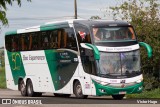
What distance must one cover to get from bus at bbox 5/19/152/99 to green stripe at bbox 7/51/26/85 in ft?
4.20

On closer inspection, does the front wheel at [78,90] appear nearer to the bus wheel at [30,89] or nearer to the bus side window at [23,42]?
the bus wheel at [30,89]

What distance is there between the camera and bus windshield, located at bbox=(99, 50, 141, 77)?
65.0 ft

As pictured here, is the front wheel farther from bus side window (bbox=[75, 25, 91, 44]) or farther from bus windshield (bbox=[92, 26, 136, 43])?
bus windshield (bbox=[92, 26, 136, 43])

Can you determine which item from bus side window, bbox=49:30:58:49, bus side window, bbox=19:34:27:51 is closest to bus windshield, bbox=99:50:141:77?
bus side window, bbox=49:30:58:49

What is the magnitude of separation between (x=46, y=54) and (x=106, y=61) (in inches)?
185

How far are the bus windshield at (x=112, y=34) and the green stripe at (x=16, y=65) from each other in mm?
7435

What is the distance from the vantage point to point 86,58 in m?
20.4

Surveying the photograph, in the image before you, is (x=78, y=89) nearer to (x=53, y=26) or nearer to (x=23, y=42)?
(x=53, y=26)

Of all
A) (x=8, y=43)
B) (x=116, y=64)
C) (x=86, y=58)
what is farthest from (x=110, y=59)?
(x=8, y=43)

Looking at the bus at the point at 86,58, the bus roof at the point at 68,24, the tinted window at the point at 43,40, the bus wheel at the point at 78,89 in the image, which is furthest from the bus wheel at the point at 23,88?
the bus wheel at the point at 78,89

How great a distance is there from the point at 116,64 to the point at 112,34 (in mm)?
1383

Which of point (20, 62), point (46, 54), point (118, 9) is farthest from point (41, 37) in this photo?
point (118, 9)

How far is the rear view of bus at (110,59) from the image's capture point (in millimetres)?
19766

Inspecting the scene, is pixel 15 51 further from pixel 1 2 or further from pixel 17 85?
pixel 1 2
